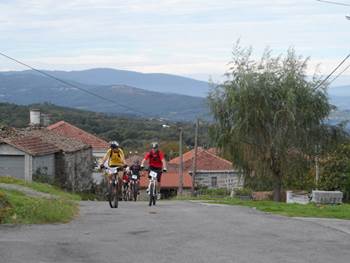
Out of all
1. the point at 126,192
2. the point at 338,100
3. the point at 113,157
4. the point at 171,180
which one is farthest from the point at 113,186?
the point at 338,100

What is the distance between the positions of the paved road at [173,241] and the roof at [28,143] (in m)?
21.2

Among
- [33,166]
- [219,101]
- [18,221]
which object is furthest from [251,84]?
[18,221]

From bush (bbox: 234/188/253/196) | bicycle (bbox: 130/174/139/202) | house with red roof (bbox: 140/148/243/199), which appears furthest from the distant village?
house with red roof (bbox: 140/148/243/199)

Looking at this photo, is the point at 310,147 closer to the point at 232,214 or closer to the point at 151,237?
the point at 232,214

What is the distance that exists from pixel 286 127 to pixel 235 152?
2.63 meters

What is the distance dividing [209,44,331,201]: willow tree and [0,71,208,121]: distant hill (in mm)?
93361

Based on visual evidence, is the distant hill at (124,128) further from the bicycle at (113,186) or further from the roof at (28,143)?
the bicycle at (113,186)

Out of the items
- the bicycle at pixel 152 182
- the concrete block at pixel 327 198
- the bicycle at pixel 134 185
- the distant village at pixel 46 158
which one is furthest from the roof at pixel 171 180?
the bicycle at pixel 152 182

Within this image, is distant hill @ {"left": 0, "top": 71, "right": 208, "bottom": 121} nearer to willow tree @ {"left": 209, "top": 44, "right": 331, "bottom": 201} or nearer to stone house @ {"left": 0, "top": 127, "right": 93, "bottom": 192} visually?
stone house @ {"left": 0, "top": 127, "right": 93, "bottom": 192}

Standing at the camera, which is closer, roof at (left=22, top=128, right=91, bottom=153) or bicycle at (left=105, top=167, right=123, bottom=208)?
bicycle at (left=105, top=167, right=123, bottom=208)

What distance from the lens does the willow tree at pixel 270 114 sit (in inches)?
1297

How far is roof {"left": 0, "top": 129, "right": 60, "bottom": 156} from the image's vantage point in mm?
34531

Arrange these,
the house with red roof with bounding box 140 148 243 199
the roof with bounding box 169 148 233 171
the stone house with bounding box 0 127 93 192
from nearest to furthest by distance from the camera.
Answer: the stone house with bounding box 0 127 93 192
the house with red roof with bounding box 140 148 243 199
the roof with bounding box 169 148 233 171

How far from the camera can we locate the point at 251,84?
1307 inches
